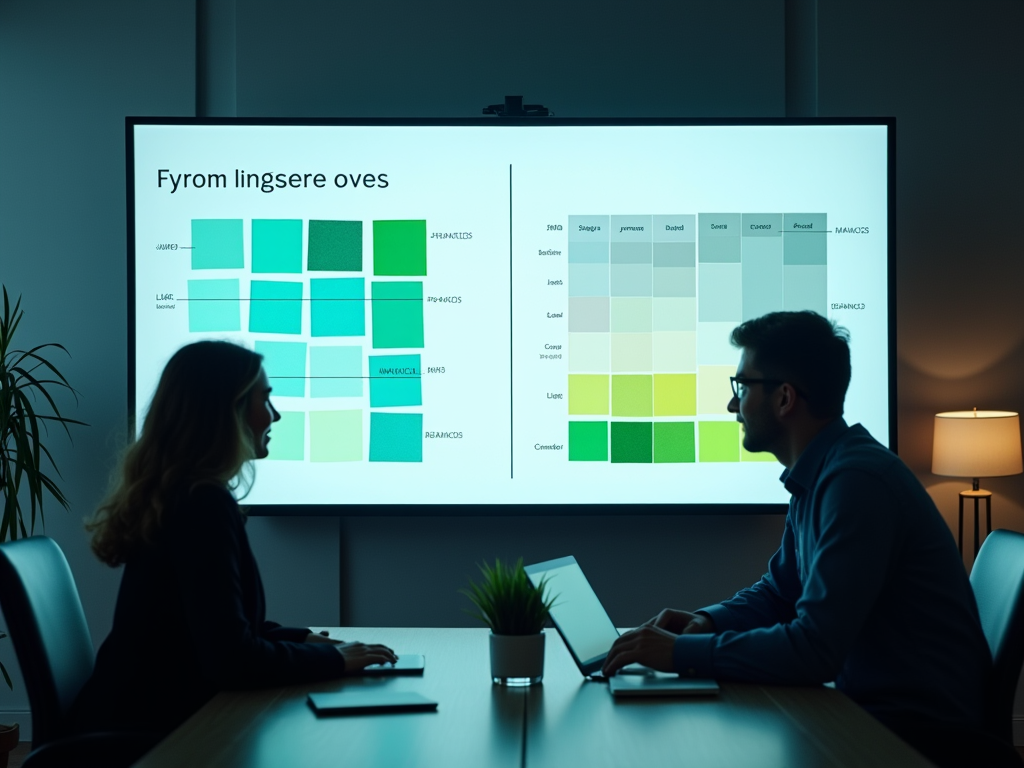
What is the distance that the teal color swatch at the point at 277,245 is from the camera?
3.67m

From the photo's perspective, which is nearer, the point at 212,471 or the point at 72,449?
the point at 212,471

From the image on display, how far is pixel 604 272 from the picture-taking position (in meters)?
3.68

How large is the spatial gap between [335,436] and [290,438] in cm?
17

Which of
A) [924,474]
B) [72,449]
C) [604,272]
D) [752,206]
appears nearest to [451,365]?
[604,272]

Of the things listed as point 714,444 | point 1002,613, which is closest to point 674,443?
point 714,444

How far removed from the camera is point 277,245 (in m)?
3.67

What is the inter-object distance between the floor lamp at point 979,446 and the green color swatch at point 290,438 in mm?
2357

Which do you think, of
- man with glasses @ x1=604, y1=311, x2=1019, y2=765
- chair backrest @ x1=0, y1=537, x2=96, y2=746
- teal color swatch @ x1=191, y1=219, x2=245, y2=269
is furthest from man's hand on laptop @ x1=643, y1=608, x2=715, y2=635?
teal color swatch @ x1=191, y1=219, x2=245, y2=269

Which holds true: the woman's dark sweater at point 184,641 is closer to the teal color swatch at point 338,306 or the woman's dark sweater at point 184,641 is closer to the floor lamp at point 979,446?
the teal color swatch at point 338,306

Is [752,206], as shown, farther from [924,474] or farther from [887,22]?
[924,474]

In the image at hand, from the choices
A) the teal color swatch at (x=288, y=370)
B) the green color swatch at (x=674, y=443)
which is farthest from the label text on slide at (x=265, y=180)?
the green color swatch at (x=674, y=443)

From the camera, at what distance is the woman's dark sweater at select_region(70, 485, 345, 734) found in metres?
1.79

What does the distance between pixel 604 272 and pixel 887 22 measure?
5.02ft

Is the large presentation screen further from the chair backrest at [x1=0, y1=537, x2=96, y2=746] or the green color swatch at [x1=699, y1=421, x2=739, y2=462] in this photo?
the chair backrest at [x1=0, y1=537, x2=96, y2=746]
